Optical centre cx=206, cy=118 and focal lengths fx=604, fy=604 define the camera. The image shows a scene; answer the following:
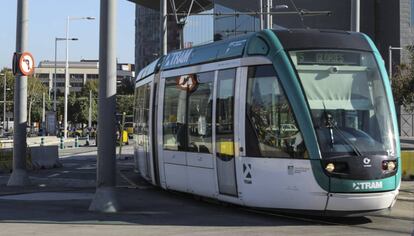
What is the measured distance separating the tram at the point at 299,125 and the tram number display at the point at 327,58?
0.02 m

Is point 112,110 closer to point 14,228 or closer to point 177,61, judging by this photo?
point 177,61

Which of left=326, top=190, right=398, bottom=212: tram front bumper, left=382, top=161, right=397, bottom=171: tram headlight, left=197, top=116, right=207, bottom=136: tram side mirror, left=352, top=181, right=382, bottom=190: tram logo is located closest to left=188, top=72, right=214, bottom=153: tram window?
left=197, top=116, right=207, bottom=136: tram side mirror

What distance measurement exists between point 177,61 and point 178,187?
2.61 metres

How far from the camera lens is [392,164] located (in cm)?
921

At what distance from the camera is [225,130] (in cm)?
1053

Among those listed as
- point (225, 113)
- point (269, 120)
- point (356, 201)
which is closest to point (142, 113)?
point (225, 113)

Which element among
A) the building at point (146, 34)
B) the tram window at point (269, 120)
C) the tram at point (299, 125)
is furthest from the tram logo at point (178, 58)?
the building at point (146, 34)

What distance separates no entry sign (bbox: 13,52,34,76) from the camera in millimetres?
15703

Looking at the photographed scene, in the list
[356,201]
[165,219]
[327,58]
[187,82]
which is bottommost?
[165,219]

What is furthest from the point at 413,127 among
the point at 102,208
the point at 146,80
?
the point at 102,208

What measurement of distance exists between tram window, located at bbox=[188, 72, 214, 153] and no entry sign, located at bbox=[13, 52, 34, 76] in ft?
19.7

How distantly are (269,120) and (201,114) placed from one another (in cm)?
203

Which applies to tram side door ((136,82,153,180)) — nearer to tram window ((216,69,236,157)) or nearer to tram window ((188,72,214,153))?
tram window ((188,72,214,153))

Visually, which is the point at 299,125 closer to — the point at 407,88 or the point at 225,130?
the point at 225,130
